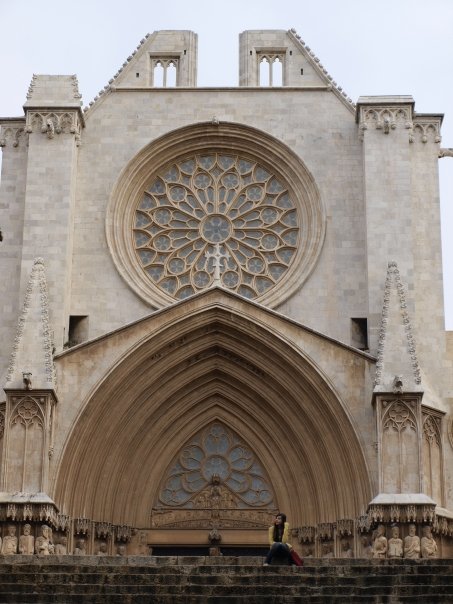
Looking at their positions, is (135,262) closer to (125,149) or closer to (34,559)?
(125,149)

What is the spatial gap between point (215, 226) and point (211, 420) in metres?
3.98

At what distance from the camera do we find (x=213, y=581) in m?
20.2

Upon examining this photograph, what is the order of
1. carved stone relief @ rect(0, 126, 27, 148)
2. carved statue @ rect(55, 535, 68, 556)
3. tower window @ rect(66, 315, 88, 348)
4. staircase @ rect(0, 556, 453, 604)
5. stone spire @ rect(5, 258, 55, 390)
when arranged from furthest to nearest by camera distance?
carved stone relief @ rect(0, 126, 27, 148), tower window @ rect(66, 315, 88, 348), stone spire @ rect(5, 258, 55, 390), carved statue @ rect(55, 535, 68, 556), staircase @ rect(0, 556, 453, 604)

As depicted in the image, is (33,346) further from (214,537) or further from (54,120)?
(54,120)

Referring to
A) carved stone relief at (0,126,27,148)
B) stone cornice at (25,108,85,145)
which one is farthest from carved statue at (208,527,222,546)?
carved stone relief at (0,126,27,148)

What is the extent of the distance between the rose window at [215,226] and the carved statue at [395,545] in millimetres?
6035

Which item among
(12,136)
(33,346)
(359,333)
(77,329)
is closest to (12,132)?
(12,136)

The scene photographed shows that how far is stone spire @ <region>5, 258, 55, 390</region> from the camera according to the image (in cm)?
2752

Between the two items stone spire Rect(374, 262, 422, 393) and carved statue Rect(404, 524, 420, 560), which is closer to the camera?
carved statue Rect(404, 524, 420, 560)

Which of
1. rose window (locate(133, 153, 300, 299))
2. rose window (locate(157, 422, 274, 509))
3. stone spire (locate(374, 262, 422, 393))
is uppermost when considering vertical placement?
rose window (locate(133, 153, 300, 299))

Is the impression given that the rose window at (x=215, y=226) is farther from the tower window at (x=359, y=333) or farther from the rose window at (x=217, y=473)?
the rose window at (x=217, y=473)

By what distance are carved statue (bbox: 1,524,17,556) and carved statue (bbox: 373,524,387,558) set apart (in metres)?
5.95

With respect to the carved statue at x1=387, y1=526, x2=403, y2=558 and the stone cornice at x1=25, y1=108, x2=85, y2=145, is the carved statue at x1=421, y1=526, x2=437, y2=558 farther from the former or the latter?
the stone cornice at x1=25, y1=108, x2=85, y2=145

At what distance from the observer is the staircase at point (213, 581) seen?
19.5 m
